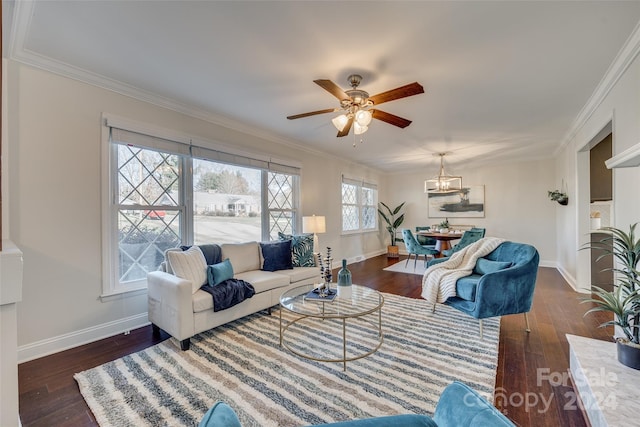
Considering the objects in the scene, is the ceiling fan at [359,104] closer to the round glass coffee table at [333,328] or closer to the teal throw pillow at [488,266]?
the round glass coffee table at [333,328]

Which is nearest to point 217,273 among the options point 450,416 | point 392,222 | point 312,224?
point 312,224

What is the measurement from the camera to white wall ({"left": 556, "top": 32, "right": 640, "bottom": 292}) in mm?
2176

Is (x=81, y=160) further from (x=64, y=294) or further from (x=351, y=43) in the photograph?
(x=351, y=43)

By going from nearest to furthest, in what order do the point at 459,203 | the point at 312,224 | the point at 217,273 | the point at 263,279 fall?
the point at 217,273
the point at 263,279
the point at 312,224
the point at 459,203

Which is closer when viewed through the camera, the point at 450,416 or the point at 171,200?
the point at 450,416

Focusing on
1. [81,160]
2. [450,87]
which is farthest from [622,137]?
[81,160]

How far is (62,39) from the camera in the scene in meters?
2.03

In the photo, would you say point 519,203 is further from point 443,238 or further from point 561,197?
point 443,238

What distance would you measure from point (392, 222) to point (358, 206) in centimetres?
157

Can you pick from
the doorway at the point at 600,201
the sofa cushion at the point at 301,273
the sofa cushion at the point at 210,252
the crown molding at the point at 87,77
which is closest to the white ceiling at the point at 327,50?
the crown molding at the point at 87,77

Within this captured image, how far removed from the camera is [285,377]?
1.97m

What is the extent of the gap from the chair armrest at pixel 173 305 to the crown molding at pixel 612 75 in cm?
390

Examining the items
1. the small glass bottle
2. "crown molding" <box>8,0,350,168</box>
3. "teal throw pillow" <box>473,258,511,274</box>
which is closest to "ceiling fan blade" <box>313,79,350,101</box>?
the small glass bottle

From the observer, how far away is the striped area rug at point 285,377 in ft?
5.38
